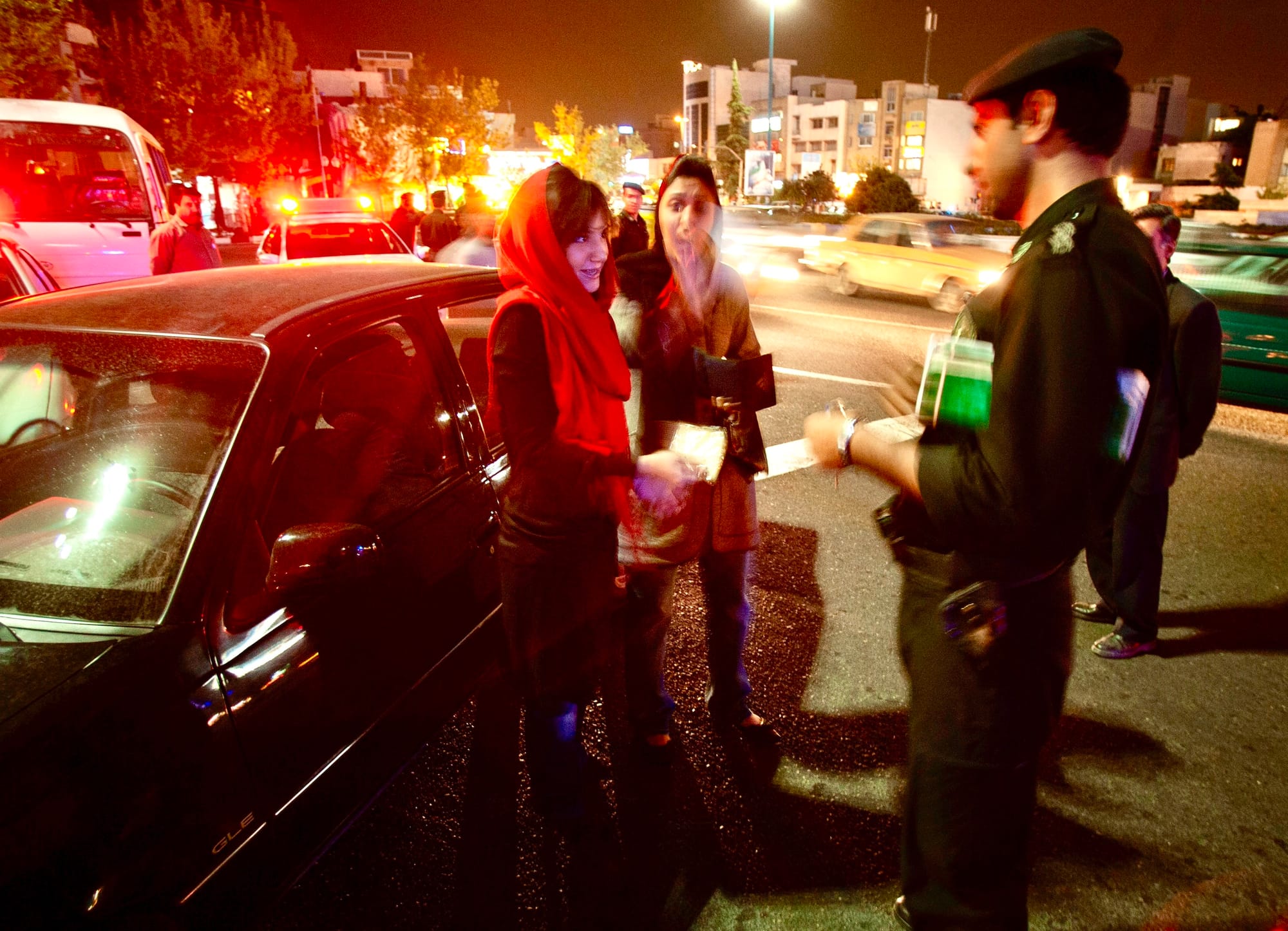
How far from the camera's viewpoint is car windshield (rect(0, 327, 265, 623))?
1.84 m

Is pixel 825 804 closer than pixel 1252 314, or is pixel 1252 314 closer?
pixel 825 804

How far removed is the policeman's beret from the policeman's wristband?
67cm

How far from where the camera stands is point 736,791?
277 centimetres

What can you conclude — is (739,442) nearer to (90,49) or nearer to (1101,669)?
(1101,669)

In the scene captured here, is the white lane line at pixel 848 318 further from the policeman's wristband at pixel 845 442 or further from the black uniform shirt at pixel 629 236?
the policeman's wristband at pixel 845 442

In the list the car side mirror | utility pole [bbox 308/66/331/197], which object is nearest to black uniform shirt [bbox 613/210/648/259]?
the car side mirror

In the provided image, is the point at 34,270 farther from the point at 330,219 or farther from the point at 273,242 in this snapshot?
the point at 273,242

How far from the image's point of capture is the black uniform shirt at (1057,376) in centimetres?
124

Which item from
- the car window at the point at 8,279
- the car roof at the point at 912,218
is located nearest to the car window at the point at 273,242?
the car window at the point at 8,279

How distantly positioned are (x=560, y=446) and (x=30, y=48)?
2550cm

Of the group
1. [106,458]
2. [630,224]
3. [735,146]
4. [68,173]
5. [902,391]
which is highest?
[735,146]

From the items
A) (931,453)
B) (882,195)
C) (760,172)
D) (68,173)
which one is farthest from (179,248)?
(760,172)

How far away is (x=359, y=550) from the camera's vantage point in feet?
6.24

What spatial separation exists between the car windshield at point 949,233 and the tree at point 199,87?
36398mm
